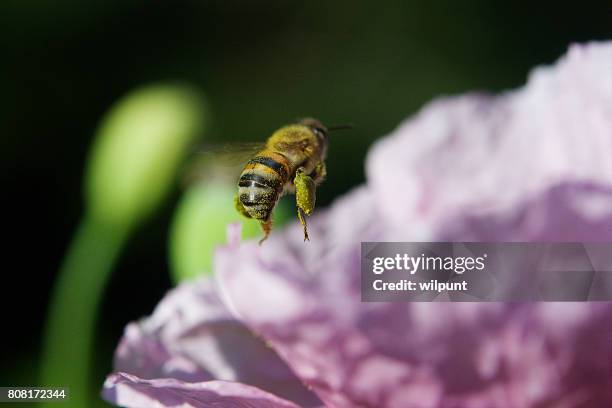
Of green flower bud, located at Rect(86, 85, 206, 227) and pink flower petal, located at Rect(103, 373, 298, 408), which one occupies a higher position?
green flower bud, located at Rect(86, 85, 206, 227)

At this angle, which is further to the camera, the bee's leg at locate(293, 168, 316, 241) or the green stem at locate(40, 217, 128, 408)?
the green stem at locate(40, 217, 128, 408)

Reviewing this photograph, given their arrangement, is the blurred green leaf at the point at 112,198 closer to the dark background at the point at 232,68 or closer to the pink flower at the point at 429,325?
the pink flower at the point at 429,325

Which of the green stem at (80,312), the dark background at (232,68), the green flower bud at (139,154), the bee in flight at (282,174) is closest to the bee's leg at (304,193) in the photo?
the bee in flight at (282,174)

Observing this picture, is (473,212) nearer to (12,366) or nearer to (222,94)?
(12,366)

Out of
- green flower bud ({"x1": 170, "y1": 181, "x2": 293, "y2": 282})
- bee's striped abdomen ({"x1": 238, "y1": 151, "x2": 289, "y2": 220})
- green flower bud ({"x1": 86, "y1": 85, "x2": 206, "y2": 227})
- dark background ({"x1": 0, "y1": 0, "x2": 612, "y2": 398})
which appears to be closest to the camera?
bee's striped abdomen ({"x1": 238, "y1": 151, "x2": 289, "y2": 220})

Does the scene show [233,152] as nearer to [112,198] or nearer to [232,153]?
[232,153]

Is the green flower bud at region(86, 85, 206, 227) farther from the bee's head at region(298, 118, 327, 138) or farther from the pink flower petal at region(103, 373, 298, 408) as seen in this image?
the pink flower petal at region(103, 373, 298, 408)

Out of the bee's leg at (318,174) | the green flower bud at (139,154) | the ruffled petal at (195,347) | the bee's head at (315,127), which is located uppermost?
the green flower bud at (139,154)

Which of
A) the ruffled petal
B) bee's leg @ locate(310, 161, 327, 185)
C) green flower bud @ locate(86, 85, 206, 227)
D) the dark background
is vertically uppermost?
the dark background

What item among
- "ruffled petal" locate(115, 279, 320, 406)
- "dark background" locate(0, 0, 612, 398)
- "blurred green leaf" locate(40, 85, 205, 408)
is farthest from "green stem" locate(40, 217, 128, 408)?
"dark background" locate(0, 0, 612, 398)
